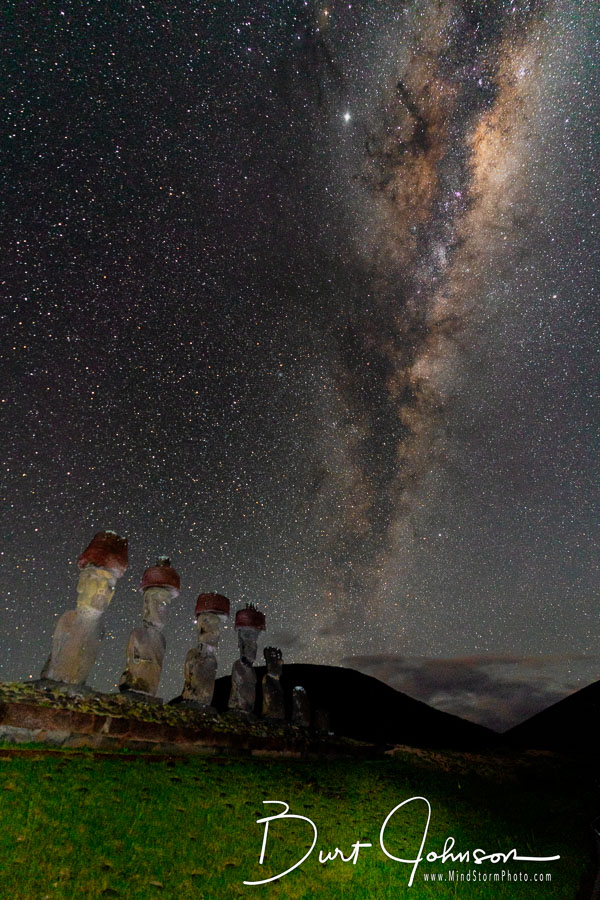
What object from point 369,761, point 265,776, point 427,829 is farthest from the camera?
point 369,761

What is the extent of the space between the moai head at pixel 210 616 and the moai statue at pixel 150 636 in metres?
1.17

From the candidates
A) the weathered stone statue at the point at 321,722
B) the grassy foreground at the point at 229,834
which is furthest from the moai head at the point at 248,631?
the grassy foreground at the point at 229,834

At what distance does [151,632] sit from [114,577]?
3.86ft

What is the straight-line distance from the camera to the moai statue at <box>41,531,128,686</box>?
693 cm

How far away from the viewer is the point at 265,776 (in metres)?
6.71

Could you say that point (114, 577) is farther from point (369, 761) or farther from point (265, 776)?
point (369, 761)

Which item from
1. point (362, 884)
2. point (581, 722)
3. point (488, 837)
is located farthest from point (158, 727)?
point (581, 722)

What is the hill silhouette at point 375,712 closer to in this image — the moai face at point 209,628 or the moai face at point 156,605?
the moai face at point 209,628

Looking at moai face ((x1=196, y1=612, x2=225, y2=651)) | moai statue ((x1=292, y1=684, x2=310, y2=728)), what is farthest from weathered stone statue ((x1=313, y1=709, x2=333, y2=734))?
moai face ((x1=196, y1=612, x2=225, y2=651))

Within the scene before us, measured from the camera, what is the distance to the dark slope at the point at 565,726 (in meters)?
40.8

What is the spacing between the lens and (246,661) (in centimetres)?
1035

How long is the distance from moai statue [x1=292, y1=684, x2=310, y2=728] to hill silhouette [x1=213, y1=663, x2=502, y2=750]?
34885 millimetres

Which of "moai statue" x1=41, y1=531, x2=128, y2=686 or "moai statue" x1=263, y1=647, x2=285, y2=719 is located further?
"moai statue" x1=263, y1=647, x2=285, y2=719
